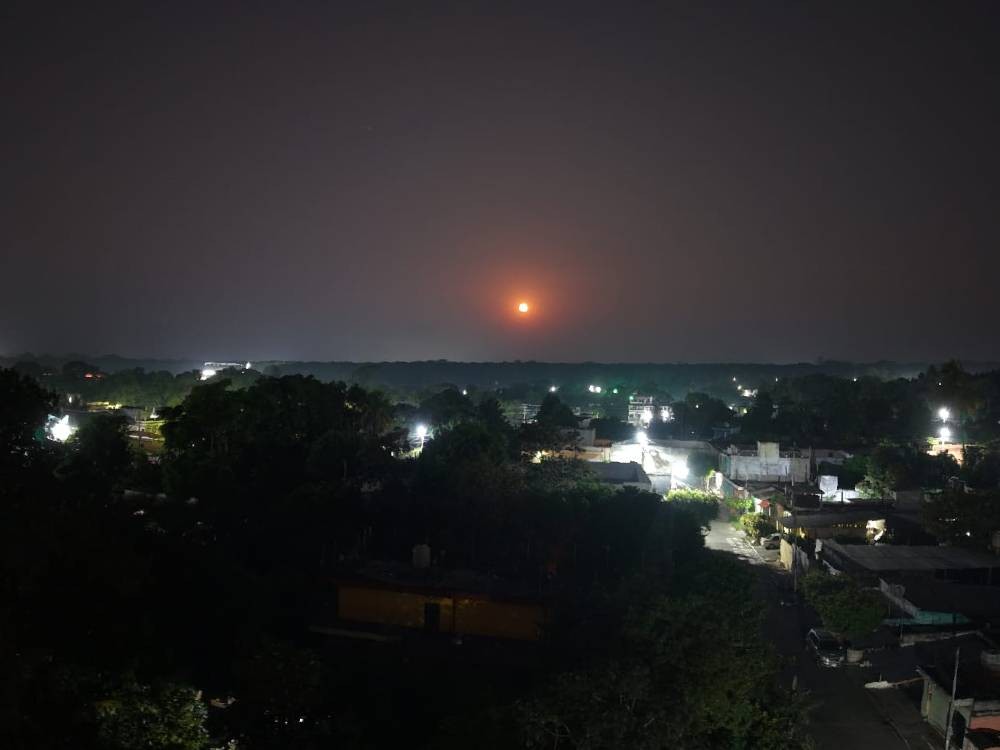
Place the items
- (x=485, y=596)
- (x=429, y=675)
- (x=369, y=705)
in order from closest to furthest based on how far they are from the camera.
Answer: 1. (x=369, y=705)
2. (x=429, y=675)
3. (x=485, y=596)

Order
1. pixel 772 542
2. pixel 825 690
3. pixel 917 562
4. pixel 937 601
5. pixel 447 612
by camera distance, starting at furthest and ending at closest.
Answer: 1. pixel 772 542
2. pixel 917 562
3. pixel 937 601
4. pixel 447 612
5. pixel 825 690

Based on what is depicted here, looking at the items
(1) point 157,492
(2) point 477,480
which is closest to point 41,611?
(2) point 477,480

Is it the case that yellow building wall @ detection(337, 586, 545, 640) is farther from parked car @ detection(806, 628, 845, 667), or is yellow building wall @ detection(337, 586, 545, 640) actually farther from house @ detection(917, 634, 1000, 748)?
A: house @ detection(917, 634, 1000, 748)

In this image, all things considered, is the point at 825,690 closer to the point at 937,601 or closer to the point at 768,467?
the point at 937,601

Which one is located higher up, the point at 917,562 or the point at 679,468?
the point at 679,468

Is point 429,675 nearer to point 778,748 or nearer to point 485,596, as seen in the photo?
point 485,596

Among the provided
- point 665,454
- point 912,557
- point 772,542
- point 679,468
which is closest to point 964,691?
point 912,557

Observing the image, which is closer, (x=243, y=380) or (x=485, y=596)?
(x=485, y=596)
